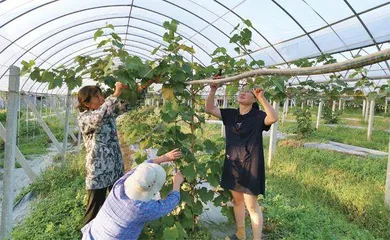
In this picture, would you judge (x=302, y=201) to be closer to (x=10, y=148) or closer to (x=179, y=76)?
(x=179, y=76)

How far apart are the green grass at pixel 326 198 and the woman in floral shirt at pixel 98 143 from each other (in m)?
1.94

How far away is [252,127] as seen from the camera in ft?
9.31

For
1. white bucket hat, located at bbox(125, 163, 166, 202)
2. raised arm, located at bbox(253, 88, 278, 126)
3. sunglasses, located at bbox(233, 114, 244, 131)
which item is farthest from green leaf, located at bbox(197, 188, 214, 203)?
white bucket hat, located at bbox(125, 163, 166, 202)

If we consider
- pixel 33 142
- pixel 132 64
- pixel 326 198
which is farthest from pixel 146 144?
pixel 33 142

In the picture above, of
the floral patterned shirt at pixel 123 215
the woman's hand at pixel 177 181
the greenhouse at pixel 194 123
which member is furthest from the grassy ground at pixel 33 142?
the floral patterned shirt at pixel 123 215

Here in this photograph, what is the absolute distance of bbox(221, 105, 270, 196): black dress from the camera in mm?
2822

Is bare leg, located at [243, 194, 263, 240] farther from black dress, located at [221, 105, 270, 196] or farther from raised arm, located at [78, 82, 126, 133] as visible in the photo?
raised arm, located at [78, 82, 126, 133]

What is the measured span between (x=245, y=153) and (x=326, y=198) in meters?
3.22

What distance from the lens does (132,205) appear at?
73.0 inches

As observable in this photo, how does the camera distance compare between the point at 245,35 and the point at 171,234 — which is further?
the point at 245,35

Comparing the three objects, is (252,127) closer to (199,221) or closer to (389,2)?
(199,221)

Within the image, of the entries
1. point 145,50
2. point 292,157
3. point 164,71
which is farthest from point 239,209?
point 145,50

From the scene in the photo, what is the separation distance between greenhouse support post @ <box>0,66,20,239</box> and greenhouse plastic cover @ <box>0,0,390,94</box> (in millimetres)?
1854

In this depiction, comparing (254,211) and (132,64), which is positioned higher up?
(132,64)
